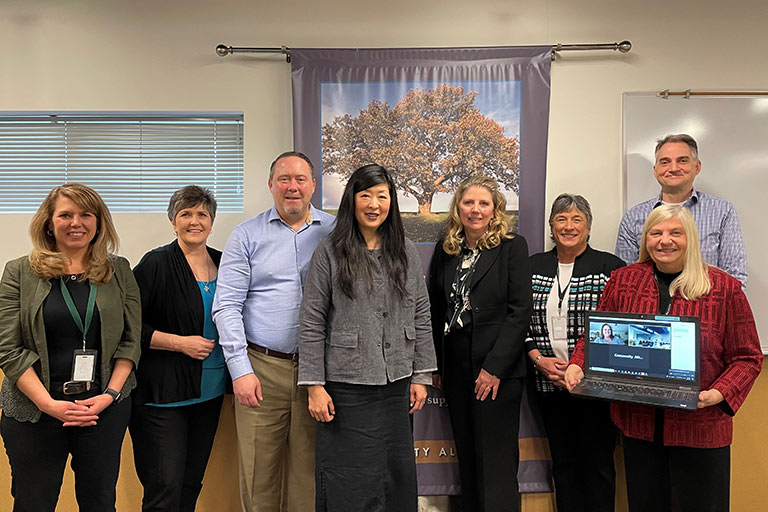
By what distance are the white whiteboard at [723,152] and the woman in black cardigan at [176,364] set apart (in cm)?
227

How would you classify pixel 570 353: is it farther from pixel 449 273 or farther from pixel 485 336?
pixel 449 273

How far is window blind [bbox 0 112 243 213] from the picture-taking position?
9.88 ft

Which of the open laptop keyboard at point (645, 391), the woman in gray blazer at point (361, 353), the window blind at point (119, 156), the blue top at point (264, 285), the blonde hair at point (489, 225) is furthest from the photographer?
the window blind at point (119, 156)

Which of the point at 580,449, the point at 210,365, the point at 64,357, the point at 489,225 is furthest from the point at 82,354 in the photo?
the point at 580,449

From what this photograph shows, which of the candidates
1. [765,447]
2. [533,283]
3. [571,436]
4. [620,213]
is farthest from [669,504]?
[620,213]

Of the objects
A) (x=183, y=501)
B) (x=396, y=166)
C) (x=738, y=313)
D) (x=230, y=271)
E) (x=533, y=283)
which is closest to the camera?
(x=738, y=313)

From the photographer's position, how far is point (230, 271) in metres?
2.16

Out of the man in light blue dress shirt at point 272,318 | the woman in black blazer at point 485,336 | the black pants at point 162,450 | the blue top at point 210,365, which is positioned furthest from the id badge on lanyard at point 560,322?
the black pants at point 162,450

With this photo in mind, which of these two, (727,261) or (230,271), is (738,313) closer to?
(727,261)

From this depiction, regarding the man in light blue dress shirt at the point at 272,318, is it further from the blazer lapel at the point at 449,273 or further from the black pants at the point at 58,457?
the blazer lapel at the point at 449,273

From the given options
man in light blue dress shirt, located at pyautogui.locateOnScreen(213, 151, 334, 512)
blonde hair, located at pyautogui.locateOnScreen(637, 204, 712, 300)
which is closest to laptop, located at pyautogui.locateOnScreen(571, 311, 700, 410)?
blonde hair, located at pyautogui.locateOnScreen(637, 204, 712, 300)

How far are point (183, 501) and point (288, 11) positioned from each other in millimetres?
2548

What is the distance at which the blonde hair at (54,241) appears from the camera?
6.41 ft

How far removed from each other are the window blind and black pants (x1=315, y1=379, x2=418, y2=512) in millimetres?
1535
